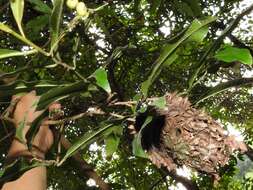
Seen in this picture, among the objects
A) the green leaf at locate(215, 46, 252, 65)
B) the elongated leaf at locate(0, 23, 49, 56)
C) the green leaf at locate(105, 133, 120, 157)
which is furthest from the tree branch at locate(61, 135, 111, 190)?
the elongated leaf at locate(0, 23, 49, 56)

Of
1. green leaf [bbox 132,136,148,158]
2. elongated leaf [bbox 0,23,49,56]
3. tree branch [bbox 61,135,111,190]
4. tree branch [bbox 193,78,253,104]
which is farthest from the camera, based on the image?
tree branch [bbox 61,135,111,190]

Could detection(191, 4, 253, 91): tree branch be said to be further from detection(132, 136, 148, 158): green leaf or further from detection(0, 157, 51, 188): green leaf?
detection(0, 157, 51, 188): green leaf

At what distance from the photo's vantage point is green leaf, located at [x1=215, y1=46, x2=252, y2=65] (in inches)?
54.7

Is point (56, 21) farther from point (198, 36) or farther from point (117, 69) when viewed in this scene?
point (117, 69)

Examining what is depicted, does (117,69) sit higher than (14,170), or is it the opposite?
(117,69)

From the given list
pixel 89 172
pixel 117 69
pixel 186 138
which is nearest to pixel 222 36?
pixel 186 138

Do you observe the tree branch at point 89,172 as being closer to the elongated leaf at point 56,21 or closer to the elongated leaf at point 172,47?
the elongated leaf at point 172,47

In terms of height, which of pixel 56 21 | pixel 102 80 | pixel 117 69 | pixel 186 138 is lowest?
pixel 186 138

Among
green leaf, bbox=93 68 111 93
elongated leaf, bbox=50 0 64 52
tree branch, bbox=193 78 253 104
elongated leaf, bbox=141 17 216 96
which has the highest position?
elongated leaf, bbox=50 0 64 52

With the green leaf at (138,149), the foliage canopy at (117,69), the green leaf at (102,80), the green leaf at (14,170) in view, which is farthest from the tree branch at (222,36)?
the green leaf at (14,170)

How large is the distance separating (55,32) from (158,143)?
0.65 m

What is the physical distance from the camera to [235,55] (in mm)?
1413

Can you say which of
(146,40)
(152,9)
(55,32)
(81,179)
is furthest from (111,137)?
(146,40)

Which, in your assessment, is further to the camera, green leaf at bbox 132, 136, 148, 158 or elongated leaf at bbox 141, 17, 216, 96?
green leaf at bbox 132, 136, 148, 158
